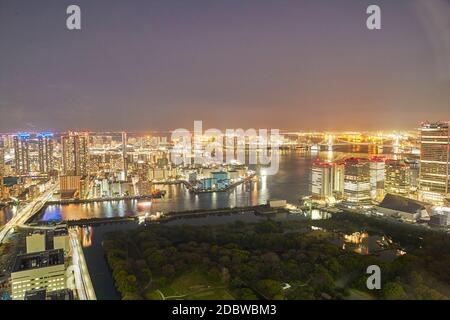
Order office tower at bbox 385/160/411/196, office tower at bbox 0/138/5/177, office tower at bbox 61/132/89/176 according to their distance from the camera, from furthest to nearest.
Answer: office tower at bbox 61/132/89/176
office tower at bbox 0/138/5/177
office tower at bbox 385/160/411/196

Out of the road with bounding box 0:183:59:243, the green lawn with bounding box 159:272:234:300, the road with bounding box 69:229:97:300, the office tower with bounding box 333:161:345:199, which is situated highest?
the office tower with bounding box 333:161:345:199

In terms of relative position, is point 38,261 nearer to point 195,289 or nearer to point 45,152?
point 195,289

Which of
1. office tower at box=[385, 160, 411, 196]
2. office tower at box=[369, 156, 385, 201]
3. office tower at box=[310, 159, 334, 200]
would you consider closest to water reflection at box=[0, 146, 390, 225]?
office tower at box=[310, 159, 334, 200]

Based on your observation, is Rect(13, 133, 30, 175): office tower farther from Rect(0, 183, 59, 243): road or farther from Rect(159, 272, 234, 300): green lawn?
Rect(159, 272, 234, 300): green lawn

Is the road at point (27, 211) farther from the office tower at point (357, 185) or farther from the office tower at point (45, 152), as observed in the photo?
the office tower at point (357, 185)

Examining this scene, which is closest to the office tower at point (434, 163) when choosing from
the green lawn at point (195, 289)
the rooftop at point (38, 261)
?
the green lawn at point (195, 289)
